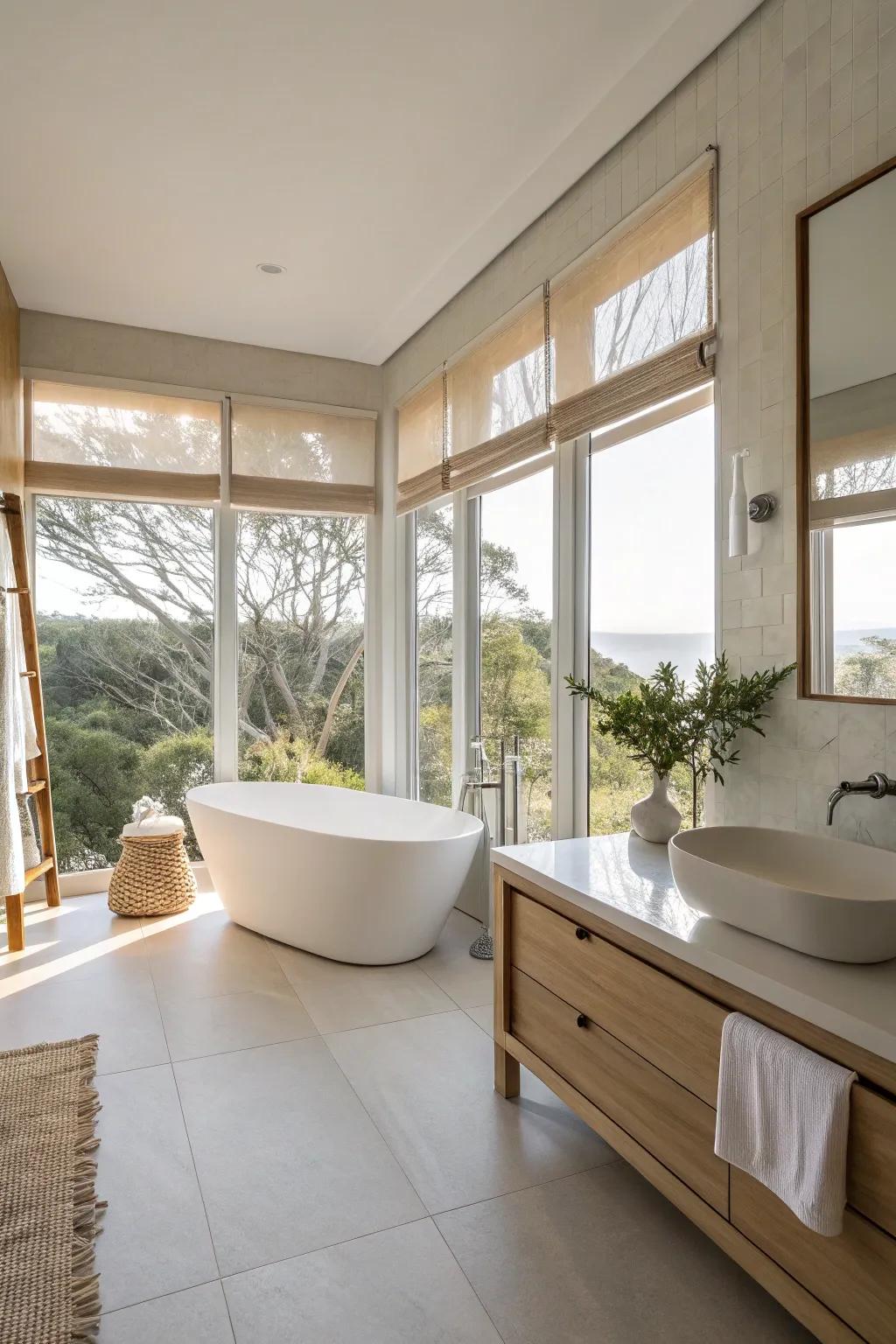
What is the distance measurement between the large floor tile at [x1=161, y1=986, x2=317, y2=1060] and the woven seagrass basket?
100cm

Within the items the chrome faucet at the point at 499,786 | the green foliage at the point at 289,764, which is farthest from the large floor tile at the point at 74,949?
the chrome faucet at the point at 499,786

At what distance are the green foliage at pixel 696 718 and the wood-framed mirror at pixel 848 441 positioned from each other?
0.46 ft

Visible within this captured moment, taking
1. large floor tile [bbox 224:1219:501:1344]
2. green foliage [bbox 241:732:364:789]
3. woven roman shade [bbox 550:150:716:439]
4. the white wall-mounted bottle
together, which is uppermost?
woven roman shade [bbox 550:150:716:439]

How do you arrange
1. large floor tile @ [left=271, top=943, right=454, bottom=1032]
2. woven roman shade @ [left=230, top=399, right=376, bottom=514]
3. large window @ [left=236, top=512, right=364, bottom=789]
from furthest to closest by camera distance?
1. large window @ [left=236, top=512, right=364, bottom=789]
2. woven roman shade @ [left=230, top=399, right=376, bottom=514]
3. large floor tile @ [left=271, top=943, right=454, bottom=1032]

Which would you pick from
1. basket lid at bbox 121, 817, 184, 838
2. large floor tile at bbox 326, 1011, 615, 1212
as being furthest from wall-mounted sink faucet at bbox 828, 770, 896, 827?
basket lid at bbox 121, 817, 184, 838

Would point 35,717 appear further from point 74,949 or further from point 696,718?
point 696,718

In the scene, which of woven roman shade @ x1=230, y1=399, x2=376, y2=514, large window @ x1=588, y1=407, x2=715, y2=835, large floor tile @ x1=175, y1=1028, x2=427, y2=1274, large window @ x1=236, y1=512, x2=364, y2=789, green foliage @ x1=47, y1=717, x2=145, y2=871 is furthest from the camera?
large window @ x1=236, y1=512, x2=364, y2=789

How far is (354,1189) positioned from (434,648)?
2.74 m

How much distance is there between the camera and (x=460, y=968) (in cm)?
324

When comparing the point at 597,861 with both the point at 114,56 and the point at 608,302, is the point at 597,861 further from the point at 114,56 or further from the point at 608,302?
the point at 114,56

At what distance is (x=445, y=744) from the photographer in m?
4.22

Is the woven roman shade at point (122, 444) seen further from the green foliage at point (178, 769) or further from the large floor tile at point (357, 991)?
the large floor tile at point (357, 991)

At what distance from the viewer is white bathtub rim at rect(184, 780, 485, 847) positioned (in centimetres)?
312

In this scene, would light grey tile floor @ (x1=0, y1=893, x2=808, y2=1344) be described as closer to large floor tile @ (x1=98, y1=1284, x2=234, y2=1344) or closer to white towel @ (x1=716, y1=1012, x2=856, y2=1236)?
large floor tile @ (x1=98, y1=1284, x2=234, y2=1344)
